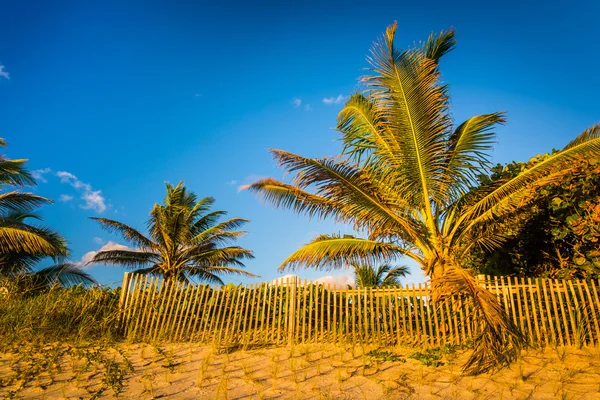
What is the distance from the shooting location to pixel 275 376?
530 centimetres

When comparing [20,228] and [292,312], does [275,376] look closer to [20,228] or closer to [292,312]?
[292,312]

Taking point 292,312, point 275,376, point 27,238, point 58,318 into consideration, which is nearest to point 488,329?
point 275,376

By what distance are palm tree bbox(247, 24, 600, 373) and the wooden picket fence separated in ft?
2.07

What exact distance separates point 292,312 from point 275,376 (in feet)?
8.49

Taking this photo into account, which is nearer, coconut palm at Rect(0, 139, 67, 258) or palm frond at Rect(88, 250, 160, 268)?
coconut palm at Rect(0, 139, 67, 258)

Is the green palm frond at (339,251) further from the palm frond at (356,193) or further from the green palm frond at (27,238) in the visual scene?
the green palm frond at (27,238)

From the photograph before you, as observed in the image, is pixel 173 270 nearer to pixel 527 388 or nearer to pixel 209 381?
pixel 209 381

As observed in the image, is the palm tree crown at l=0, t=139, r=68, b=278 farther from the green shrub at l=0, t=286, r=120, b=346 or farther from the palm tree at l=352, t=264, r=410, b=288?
the palm tree at l=352, t=264, r=410, b=288

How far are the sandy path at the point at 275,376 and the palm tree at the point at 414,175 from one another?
181 cm

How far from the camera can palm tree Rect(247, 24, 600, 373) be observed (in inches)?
292

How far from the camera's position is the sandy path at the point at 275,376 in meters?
4.66

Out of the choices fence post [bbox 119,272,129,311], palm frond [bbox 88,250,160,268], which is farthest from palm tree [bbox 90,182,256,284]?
fence post [bbox 119,272,129,311]

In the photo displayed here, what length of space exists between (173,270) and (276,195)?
10912 mm

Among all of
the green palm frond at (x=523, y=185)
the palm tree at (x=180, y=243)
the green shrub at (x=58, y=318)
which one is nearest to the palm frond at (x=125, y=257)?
the palm tree at (x=180, y=243)
